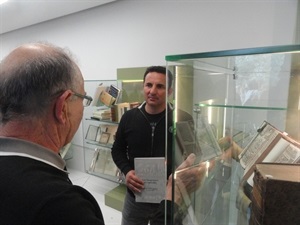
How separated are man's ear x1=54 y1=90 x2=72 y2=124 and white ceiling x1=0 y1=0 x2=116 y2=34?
239cm

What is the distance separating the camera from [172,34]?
2.29 m

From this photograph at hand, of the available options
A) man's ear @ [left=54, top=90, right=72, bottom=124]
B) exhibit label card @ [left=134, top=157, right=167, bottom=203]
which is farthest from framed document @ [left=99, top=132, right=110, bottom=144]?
man's ear @ [left=54, top=90, right=72, bottom=124]

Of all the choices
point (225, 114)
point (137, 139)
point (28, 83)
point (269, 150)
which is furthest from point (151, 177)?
point (28, 83)

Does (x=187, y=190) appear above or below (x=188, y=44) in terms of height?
below

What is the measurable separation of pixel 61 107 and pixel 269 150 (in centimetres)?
62

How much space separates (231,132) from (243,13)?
139 cm

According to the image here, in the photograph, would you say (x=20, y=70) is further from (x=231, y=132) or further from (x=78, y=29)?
(x=78, y=29)

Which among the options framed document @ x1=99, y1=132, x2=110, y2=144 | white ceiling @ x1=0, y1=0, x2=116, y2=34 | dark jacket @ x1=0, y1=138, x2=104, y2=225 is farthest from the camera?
framed document @ x1=99, y1=132, x2=110, y2=144

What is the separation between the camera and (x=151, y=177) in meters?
1.33

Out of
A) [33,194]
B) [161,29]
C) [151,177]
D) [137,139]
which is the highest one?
[161,29]

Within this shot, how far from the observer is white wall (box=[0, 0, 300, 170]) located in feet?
5.81

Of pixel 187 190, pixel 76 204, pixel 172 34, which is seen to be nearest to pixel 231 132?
pixel 187 190

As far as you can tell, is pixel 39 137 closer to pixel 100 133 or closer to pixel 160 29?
pixel 160 29

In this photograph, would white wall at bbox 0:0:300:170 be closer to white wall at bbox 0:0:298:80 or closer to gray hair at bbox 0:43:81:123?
white wall at bbox 0:0:298:80
